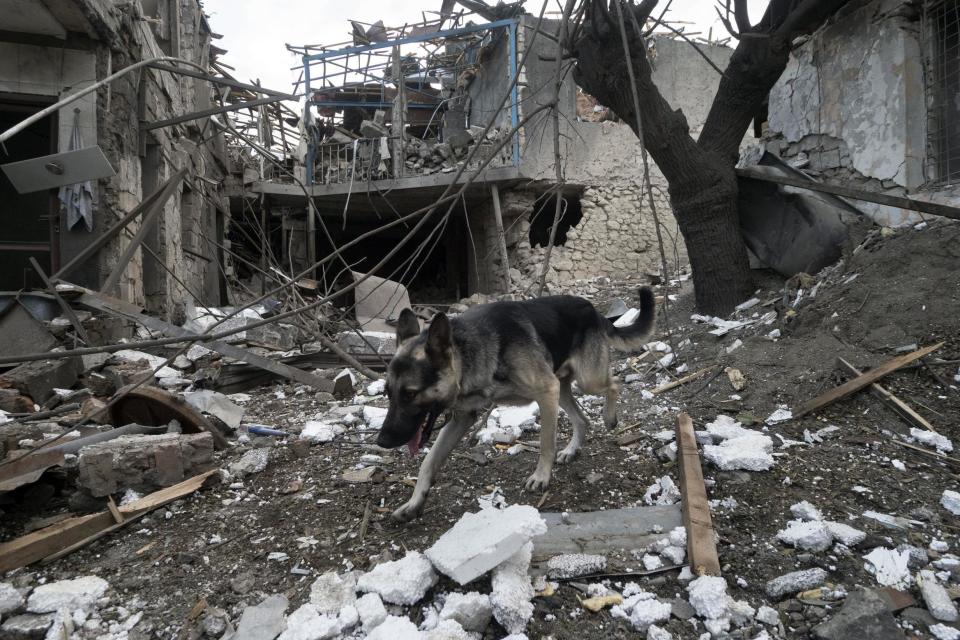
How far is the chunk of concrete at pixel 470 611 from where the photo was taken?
6.63 feet

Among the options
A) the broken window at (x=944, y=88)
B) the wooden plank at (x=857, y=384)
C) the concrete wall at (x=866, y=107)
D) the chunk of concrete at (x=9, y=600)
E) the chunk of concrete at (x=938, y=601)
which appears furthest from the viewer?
the concrete wall at (x=866, y=107)

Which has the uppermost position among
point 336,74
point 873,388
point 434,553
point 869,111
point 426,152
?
point 336,74

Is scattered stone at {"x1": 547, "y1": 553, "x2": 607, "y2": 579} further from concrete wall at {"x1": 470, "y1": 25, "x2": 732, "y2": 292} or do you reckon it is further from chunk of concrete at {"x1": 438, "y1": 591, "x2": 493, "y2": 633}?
concrete wall at {"x1": 470, "y1": 25, "x2": 732, "y2": 292}

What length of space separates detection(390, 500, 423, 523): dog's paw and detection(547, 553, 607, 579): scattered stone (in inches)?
34.2

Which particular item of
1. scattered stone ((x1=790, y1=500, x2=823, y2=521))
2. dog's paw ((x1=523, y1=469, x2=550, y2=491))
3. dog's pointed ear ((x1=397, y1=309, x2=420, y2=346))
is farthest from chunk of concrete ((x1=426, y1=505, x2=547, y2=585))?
scattered stone ((x1=790, y1=500, x2=823, y2=521))

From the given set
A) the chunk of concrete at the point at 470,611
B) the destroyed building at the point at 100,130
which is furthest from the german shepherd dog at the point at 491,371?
the destroyed building at the point at 100,130

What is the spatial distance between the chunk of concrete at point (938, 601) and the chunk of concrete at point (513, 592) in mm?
1482

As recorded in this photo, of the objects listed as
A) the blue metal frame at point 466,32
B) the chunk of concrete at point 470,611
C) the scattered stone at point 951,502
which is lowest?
the chunk of concrete at point 470,611

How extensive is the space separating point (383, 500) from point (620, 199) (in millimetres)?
10963

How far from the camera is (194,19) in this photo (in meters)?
11.9

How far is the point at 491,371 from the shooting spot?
3115 millimetres

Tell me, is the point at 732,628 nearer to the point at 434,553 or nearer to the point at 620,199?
the point at 434,553

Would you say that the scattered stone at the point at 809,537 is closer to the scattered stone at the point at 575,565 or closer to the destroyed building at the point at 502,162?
the scattered stone at the point at 575,565

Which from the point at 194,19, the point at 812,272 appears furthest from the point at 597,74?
the point at 194,19
